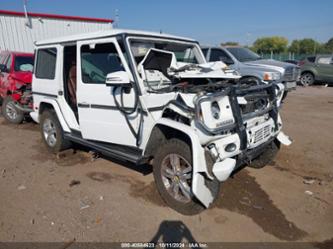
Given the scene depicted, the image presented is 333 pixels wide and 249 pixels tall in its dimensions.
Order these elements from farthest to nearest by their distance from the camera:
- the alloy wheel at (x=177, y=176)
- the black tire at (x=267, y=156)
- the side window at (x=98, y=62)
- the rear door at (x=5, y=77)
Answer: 1. the rear door at (x=5, y=77)
2. the black tire at (x=267, y=156)
3. the side window at (x=98, y=62)
4. the alloy wheel at (x=177, y=176)

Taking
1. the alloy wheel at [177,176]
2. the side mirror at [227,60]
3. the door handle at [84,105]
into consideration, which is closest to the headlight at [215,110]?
the alloy wheel at [177,176]

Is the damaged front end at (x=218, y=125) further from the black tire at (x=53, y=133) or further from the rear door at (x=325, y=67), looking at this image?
the rear door at (x=325, y=67)

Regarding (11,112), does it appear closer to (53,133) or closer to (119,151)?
(53,133)

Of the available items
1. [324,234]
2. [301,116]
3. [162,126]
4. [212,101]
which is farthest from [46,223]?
[301,116]

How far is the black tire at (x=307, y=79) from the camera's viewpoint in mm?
15433

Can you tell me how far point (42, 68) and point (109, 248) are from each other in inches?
152

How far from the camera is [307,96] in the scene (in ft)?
38.4

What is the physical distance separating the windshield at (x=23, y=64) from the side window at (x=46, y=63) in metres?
2.92

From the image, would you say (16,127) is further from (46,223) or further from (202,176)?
(202,176)

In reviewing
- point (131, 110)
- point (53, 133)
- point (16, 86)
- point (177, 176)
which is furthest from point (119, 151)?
point (16, 86)

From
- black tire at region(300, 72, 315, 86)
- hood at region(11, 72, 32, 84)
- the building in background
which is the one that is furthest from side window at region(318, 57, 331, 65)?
hood at region(11, 72, 32, 84)

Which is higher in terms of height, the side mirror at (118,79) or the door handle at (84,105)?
the side mirror at (118,79)

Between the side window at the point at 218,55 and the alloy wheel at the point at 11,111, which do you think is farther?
the side window at the point at 218,55

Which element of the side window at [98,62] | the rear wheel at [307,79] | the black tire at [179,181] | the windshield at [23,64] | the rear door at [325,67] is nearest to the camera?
the black tire at [179,181]
